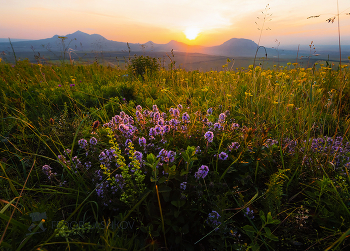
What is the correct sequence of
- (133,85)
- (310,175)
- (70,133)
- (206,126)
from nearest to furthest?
(310,175) < (206,126) < (70,133) < (133,85)

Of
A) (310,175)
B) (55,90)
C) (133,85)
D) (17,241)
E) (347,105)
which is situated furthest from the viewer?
(133,85)

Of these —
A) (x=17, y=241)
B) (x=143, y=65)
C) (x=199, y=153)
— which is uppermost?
(x=143, y=65)

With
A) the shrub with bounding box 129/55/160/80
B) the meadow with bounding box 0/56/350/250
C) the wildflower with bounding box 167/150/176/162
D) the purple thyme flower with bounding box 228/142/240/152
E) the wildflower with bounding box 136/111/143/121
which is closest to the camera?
the meadow with bounding box 0/56/350/250

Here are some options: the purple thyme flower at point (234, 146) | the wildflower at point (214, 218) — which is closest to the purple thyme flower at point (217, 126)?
the purple thyme flower at point (234, 146)

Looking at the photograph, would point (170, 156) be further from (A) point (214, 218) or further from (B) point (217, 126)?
(B) point (217, 126)

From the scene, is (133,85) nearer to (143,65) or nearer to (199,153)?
(143,65)

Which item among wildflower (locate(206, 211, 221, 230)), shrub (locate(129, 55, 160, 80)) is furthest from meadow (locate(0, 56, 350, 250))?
shrub (locate(129, 55, 160, 80))

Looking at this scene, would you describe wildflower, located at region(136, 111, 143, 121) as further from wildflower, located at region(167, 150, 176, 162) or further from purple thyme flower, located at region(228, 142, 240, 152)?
purple thyme flower, located at region(228, 142, 240, 152)

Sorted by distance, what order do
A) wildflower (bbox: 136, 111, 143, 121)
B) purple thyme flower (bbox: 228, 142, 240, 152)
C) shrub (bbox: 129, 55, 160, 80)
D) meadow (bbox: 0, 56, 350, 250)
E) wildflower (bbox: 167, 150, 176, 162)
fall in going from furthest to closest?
shrub (bbox: 129, 55, 160, 80) < wildflower (bbox: 136, 111, 143, 121) < purple thyme flower (bbox: 228, 142, 240, 152) < wildflower (bbox: 167, 150, 176, 162) < meadow (bbox: 0, 56, 350, 250)

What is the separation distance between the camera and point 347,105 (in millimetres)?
3475

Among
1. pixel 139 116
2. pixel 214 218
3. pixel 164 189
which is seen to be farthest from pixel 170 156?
pixel 139 116

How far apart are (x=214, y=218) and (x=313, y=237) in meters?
0.81

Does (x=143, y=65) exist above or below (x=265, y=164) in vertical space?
above

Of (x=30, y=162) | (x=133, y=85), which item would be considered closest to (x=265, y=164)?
(x=30, y=162)
